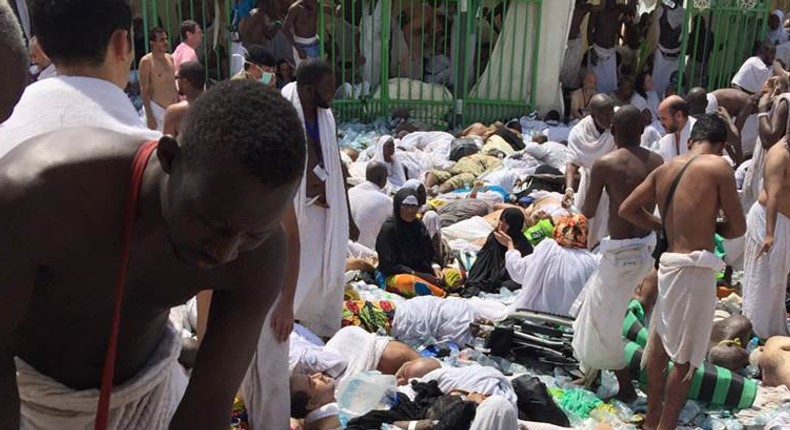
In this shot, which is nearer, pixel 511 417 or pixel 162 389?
pixel 162 389

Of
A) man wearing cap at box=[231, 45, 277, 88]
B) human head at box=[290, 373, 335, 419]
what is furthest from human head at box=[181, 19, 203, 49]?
human head at box=[290, 373, 335, 419]

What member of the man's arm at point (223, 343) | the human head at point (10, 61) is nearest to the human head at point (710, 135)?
the man's arm at point (223, 343)

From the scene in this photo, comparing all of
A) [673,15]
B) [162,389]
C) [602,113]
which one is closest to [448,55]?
[673,15]

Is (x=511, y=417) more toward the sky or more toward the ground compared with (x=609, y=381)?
more toward the sky

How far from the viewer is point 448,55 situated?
1257 cm

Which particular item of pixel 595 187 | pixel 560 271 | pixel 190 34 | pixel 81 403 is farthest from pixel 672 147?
pixel 81 403

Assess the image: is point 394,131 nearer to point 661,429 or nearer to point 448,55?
point 448,55

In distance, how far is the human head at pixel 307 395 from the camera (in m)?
4.05

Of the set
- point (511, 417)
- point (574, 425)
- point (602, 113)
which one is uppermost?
point (602, 113)

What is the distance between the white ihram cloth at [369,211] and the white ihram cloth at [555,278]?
1.89 m

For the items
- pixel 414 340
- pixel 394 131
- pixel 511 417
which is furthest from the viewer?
pixel 394 131

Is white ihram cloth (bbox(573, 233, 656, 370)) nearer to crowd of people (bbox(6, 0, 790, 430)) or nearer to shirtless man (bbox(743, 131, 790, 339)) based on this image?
crowd of people (bbox(6, 0, 790, 430))

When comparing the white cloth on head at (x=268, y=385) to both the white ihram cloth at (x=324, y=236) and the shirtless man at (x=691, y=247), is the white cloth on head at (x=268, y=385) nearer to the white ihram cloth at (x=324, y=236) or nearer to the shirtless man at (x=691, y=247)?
the white ihram cloth at (x=324, y=236)

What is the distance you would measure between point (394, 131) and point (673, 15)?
4758mm
